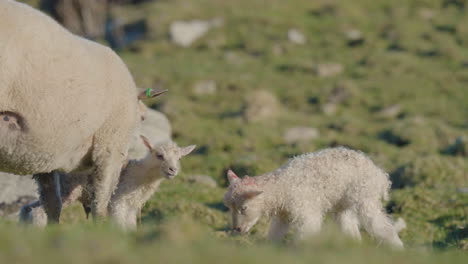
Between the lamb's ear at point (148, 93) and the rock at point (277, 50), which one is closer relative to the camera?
the lamb's ear at point (148, 93)

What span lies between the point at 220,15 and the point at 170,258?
35.8 meters

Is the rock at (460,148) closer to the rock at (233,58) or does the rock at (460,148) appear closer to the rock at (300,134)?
the rock at (300,134)

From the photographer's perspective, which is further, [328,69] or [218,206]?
[328,69]

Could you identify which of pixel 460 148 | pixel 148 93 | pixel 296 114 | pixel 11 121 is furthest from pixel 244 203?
pixel 296 114

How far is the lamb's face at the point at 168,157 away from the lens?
9234 mm

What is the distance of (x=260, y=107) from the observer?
81.3 feet

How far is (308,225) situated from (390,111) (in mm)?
17837

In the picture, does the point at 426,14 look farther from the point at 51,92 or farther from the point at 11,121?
the point at 11,121

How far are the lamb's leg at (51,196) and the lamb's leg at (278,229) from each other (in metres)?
2.59

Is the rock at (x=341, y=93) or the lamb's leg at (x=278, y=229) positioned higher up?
the lamb's leg at (x=278, y=229)

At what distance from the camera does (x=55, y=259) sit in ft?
13.2

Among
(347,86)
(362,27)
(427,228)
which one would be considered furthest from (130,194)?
(362,27)

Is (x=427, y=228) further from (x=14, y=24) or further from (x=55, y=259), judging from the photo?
(x=55, y=259)

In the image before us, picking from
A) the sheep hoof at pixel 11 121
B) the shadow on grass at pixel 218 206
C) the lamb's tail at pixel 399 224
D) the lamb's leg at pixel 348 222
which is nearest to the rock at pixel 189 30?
the shadow on grass at pixel 218 206
